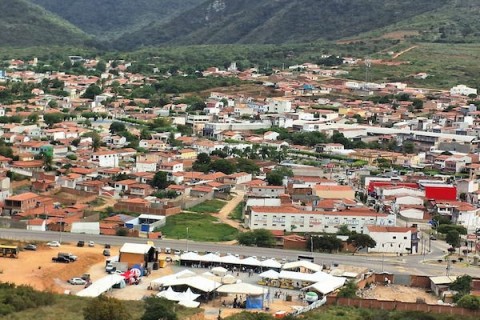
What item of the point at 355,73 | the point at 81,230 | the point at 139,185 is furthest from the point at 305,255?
the point at 355,73

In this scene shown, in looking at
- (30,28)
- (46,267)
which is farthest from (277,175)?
(30,28)

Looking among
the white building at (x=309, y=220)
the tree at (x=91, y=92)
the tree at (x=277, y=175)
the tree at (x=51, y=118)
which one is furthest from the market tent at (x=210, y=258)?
the tree at (x=91, y=92)

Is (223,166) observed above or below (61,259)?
above

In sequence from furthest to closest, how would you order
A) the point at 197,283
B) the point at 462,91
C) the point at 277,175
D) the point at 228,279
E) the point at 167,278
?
the point at 462,91, the point at 277,175, the point at 228,279, the point at 167,278, the point at 197,283

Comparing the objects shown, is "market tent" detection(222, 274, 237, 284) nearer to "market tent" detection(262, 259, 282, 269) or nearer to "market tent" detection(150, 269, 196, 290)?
"market tent" detection(150, 269, 196, 290)

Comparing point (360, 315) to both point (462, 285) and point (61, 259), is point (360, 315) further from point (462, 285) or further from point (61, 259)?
point (61, 259)

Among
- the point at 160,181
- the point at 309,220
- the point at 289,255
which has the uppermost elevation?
the point at 160,181
